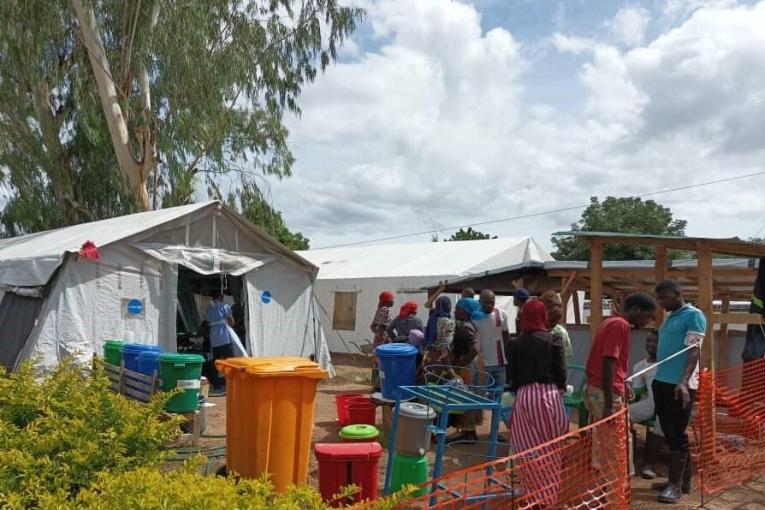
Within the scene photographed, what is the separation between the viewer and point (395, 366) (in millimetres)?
7219

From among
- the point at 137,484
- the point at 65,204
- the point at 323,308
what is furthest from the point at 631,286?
the point at 65,204

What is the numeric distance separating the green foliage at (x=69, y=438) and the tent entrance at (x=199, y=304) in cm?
753

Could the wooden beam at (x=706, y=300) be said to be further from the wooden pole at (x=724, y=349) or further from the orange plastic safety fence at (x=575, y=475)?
the wooden pole at (x=724, y=349)

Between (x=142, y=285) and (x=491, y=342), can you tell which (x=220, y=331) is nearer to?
(x=142, y=285)

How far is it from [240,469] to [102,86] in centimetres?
1424

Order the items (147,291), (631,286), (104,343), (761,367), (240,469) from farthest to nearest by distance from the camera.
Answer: (631,286)
(147,291)
(104,343)
(761,367)
(240,469)

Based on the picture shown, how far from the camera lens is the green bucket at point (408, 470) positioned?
5.18 meters

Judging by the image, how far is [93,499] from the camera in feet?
9.04

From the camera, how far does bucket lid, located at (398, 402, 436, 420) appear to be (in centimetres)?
529

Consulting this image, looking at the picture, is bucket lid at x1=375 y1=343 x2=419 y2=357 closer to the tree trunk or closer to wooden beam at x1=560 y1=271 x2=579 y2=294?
wooden beam at x1=560 y1=271 x2=579 y2=294

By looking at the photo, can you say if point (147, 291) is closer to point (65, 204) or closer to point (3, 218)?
point (65, 204)

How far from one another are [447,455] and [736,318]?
3384mm

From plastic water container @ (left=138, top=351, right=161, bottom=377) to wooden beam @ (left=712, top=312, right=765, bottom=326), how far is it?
20.6ft

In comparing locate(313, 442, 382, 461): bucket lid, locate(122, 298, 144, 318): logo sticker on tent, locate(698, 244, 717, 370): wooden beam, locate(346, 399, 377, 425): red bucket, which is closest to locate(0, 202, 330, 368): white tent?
locate(122, 298, 144, 318): logo sticker on tent
